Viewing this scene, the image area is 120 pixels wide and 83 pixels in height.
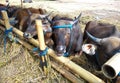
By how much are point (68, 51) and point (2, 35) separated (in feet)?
6.95

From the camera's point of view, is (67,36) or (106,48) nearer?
(106,48)

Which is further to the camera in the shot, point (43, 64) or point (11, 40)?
point (11, 40)

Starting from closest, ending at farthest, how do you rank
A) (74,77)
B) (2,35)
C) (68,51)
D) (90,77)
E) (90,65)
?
(90,77) → (74,77) → (90,65) → (68,51) → (2,35)

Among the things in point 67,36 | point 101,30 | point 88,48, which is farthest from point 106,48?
point 101,30

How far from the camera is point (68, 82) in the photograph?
382cm

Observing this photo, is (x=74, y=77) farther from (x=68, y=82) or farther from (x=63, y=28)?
(x=63, y=28)

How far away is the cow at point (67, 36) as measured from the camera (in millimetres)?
4488

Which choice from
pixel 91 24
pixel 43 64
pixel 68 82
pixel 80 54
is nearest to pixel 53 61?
pixel 43 64

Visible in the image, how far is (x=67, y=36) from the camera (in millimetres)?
4668

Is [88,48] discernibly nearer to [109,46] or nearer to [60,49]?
[109,46]

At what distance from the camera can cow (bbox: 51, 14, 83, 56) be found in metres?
4.49

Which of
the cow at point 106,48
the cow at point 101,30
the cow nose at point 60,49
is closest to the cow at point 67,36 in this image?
the cow nose at point 60,49

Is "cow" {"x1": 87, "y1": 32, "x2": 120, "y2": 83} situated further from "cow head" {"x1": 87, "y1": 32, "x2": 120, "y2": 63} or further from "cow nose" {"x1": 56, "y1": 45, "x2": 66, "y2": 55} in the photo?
"cow nose" {"x1": 56, "y1": 45, "x2": 66, "y2": 55}

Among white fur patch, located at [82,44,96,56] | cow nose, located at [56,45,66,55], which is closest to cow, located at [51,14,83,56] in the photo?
cow nose, located at [56,45,66,55]
